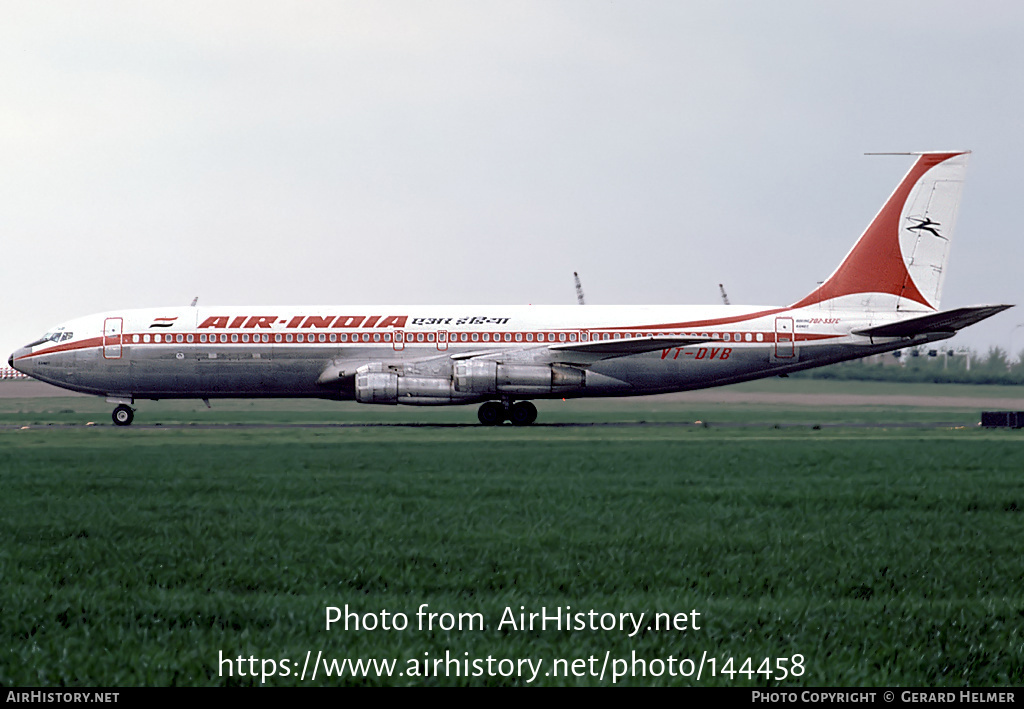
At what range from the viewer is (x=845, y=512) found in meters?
12.2

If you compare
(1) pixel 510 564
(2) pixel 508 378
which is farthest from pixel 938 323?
(1) pixel 510 564

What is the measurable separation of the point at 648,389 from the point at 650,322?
249cm

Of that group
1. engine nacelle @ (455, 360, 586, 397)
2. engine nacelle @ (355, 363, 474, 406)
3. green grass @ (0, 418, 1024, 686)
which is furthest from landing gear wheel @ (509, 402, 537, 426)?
green grass @ (0, 418, 1024, 686)

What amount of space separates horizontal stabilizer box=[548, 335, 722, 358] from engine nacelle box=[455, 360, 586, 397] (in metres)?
1.04

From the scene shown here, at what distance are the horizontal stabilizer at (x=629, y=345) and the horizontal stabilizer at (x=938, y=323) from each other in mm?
5752

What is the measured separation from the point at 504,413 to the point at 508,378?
1740 millimetres

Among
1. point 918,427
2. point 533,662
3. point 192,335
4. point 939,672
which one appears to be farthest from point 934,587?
point 192,335

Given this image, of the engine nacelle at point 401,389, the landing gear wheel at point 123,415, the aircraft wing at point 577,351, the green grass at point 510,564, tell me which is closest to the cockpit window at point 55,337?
the landing gear wheel at point 123,415

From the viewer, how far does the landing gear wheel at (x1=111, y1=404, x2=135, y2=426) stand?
37156 mm

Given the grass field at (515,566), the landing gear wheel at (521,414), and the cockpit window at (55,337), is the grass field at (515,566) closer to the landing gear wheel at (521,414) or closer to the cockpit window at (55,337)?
the landing gear wheel at (521,414)

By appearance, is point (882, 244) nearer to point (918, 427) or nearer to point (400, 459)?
point (918, 427)

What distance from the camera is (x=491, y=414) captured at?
3688 centimetres

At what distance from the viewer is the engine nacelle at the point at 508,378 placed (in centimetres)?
3559

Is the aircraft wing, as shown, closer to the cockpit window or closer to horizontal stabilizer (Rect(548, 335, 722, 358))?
horizontal stabilizer (Rect(548, 335, 722, 358))
